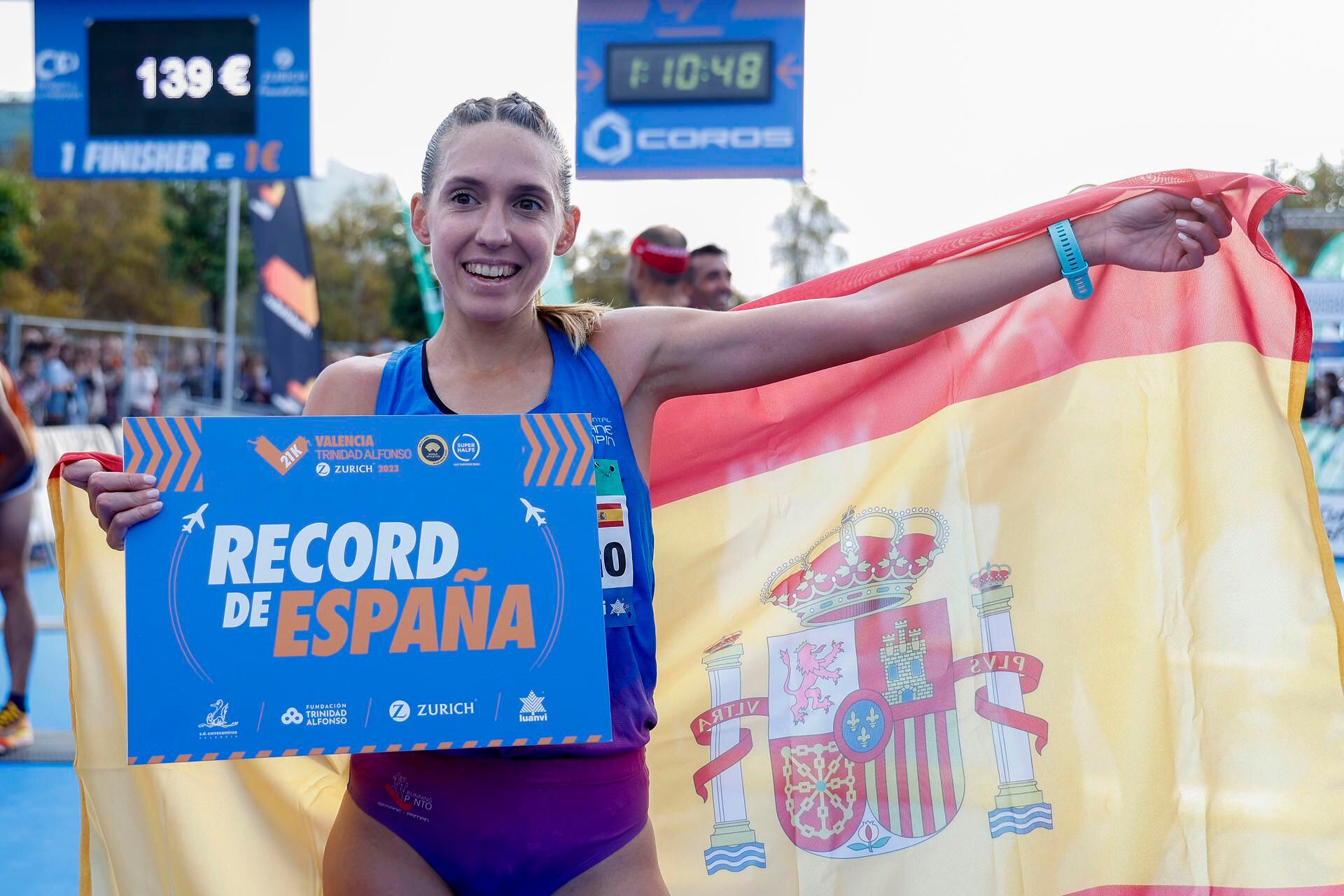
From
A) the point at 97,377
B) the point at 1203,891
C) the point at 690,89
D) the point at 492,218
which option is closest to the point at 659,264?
the point at 690,89

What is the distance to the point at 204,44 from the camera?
7367 millimetres

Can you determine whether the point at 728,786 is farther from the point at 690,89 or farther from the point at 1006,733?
the point at 690,89

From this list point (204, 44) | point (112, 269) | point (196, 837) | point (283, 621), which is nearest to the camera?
point (283, 621)

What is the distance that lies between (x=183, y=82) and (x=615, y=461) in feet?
21.9

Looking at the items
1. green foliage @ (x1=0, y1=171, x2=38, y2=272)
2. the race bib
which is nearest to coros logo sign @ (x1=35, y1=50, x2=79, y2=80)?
the race bib

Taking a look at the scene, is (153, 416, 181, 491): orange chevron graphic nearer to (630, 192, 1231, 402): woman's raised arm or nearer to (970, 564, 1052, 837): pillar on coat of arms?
(630, 192, 1231, 402): woman's raised arm

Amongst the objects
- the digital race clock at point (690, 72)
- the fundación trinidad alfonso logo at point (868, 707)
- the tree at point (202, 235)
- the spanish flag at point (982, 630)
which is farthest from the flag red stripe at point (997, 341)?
the tree at point (202, 235)

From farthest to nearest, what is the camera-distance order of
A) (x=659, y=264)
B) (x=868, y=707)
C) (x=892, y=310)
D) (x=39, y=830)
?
(x=659, y=264) → (x=39, y=830) → (x=868, y=707) → (x=892, y=310)

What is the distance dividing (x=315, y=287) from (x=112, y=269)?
33.1 meters

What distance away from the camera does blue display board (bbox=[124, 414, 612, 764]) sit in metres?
1.72

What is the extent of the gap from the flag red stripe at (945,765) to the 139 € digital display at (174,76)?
6445mm

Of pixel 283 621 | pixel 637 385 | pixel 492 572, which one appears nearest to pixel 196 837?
pixel 283 621

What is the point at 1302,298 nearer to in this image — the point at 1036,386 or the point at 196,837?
the point at 1036,386

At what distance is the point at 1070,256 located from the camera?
2141mm
